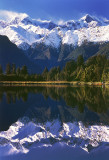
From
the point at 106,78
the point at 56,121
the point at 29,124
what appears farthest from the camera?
the point at 106,78

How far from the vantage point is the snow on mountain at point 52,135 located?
60.4 feet

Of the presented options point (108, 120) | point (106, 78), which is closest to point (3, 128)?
point (108, 120)

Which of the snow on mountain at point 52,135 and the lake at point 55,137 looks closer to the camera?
the lake at point 55,137

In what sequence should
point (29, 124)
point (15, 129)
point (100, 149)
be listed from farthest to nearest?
point (29, 124) < point (15, 129) < point (100, 149)

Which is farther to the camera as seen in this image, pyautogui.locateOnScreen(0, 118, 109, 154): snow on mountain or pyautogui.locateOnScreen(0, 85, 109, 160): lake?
pyautogui.locateOnScreen(0, 118, 109, 154): snow on mountain

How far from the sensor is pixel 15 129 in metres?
23.1

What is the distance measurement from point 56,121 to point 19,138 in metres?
7.91

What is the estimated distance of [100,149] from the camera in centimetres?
1727

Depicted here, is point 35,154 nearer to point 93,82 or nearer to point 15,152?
point 15,152

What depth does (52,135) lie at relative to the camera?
2111 cm

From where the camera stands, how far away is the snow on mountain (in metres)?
18.4

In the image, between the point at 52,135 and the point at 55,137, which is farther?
the point at 52,135

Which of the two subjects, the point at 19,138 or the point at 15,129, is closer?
the point at 19,138

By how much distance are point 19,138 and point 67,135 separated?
4.08 m
